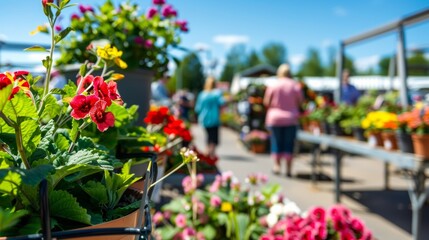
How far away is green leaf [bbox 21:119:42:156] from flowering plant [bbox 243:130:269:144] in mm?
9250

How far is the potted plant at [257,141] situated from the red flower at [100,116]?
9.21 m

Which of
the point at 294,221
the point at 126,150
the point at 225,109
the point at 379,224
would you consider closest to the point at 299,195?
the point at 379,224

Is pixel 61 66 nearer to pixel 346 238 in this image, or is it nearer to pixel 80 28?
pixel 80 28

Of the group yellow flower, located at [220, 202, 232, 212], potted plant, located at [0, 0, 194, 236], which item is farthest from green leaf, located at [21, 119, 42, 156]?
yellow flower, located at [220, 202, 232, 212]

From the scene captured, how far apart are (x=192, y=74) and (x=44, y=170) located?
144 feet

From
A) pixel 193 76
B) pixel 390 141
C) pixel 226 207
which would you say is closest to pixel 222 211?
pixel 226 207

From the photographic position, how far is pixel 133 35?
1895 mm

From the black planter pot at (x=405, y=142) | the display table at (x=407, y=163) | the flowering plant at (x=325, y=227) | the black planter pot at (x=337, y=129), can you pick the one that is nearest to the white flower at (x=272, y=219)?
the flowering plant at (x=325, y=227)

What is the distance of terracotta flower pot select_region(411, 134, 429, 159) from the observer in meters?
3.17

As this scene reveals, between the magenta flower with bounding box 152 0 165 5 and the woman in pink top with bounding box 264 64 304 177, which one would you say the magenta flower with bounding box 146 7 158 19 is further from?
the woman in pink top with bounding box 264 64 304 177

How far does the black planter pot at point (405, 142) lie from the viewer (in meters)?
3.36

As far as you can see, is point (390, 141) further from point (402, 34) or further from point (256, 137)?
point (256, 137)

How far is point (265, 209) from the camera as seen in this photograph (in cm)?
264

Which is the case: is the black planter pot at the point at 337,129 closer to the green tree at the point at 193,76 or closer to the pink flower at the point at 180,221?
the pink flower at the point at 180,221
